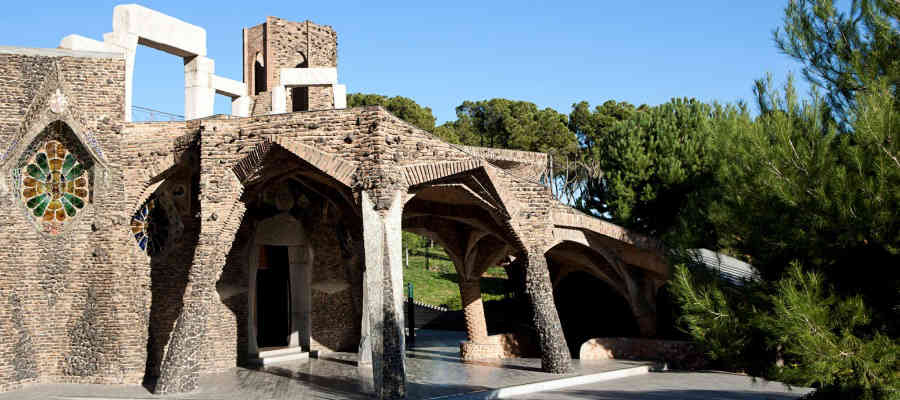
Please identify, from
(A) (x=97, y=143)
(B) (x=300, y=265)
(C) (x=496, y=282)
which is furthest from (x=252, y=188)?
(C) (x=496, y=282)

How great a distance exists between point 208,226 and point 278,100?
24.2ft

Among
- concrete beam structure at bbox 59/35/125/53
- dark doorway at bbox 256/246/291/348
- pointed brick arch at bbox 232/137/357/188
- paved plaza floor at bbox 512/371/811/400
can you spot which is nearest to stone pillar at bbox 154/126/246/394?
pointed brick arch at bbox 232/137/357/188

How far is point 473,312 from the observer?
18.4 meters

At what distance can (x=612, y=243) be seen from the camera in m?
17.5

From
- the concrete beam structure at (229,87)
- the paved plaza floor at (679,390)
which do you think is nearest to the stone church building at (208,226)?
the paved plaza floor at (679,390)

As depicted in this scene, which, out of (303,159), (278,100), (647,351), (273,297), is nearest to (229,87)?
(278,100)

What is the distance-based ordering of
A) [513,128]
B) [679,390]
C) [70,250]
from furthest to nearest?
[513,128] < [70,250] < [679,390]

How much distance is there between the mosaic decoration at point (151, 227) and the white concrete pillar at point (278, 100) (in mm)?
4970

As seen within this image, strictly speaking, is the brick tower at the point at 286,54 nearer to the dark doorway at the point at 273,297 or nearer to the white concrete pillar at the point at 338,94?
the white concrete pillar at the point at 338,94

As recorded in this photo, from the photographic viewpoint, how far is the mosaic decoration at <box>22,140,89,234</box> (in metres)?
14.2

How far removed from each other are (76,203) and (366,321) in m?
5.97

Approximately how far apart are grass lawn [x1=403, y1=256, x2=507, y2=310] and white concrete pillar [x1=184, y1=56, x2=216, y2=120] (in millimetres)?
15856

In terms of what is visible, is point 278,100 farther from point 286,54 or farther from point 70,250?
point 70,250

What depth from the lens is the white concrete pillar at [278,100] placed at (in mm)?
19625
